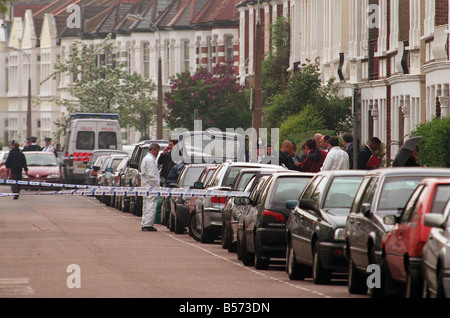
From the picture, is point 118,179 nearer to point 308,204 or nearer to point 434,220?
point 308,204

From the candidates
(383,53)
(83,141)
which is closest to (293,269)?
(383,53)

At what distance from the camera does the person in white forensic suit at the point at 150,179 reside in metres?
26.7

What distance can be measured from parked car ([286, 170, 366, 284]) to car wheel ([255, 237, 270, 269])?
869 mm

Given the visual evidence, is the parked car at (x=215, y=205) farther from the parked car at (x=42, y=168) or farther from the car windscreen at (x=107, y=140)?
the car windscreen at (x=107, y=140)

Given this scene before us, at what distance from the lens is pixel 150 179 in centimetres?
2670

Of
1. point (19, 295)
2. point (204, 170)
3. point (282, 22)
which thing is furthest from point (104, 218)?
point (282, 22)

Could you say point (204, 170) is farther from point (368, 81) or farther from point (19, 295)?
point (368, 81)

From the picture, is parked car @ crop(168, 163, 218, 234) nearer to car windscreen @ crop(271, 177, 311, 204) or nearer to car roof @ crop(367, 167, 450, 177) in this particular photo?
car windscreen @ crop(271, 177, 311, 204)

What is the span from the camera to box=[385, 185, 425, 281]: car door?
12.1m

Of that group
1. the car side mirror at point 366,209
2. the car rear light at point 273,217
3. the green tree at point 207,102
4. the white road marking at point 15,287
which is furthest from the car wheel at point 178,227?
the green tree at point 207,102

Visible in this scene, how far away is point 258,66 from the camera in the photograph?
37812mm

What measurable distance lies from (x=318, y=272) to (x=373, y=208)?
1672 millimetres

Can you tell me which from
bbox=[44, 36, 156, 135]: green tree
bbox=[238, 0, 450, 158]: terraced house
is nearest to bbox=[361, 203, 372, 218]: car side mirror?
bbox=[238, 0, 450, 158]: terraced house

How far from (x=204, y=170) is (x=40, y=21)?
91.1 m
